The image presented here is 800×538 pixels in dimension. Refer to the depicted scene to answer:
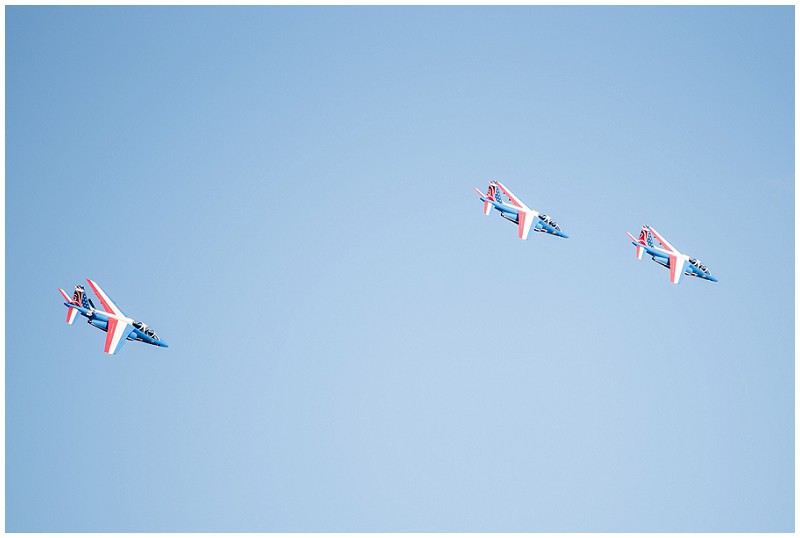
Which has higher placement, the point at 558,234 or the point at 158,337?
the point at 558,234

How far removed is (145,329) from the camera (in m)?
120

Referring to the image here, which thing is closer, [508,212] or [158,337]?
[158,337]

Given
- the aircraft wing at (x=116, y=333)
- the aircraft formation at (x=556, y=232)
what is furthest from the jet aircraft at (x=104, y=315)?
the aircraft formation at (x=556, y=232)

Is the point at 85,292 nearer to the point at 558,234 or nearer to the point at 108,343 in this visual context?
the point at 108,343

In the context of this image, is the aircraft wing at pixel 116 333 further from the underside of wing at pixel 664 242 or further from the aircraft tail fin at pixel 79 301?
the underside of wing at pixel 664 242

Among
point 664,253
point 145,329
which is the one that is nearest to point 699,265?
point 664,253

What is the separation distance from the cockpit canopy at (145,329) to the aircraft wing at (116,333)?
26.6 inches

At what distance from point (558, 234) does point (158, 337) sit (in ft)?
145

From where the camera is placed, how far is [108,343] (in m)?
117

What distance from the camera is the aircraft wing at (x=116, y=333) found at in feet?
383

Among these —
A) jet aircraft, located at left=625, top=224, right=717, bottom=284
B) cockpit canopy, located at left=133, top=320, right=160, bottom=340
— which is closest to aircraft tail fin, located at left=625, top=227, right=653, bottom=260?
jet aircraft, located at left=625, top=224, right=717, bottom=284

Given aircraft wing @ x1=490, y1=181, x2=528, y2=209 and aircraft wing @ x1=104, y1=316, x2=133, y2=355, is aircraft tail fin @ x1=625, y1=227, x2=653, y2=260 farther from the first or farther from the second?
aircraft wing @ x1=104, y1=316, x2=133, y2=355

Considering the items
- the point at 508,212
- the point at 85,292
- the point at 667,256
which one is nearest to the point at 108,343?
the point at 85,292

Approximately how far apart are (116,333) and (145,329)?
3.01 metres
